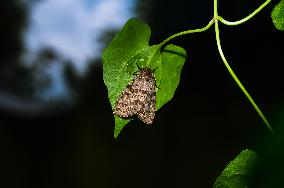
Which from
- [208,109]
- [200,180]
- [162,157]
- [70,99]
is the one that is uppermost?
[70,99]

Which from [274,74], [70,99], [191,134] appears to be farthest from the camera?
[70,99]

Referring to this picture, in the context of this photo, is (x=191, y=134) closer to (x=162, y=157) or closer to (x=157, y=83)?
(x=162, y=157)

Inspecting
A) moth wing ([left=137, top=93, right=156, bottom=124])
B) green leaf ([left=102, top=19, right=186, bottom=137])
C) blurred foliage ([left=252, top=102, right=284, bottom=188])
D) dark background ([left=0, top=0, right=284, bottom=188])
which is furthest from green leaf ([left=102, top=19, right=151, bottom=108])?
dark background ([left=0, top=0, right=284, bottom=188])

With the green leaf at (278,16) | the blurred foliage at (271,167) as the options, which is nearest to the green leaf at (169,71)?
the green leaf at (278,16)

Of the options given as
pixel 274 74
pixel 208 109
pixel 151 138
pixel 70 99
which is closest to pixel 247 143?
pixel 274 74

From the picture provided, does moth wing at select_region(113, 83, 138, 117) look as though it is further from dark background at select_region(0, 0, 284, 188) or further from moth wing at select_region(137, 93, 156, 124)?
dark background at select_region(0, 0, 284, 188)

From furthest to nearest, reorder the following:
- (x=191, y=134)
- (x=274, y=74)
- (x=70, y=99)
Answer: (x=70, y=99)
(x=191, y=134)
(x=274, y=74)
